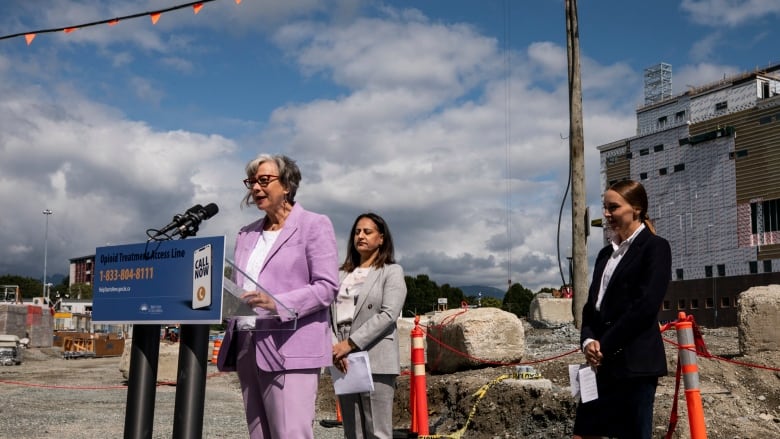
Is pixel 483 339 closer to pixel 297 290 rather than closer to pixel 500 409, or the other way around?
pixel 500 409

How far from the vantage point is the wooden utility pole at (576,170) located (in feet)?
47.5

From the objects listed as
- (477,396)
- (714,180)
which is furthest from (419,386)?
(714,180)

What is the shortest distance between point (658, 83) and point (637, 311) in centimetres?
8242

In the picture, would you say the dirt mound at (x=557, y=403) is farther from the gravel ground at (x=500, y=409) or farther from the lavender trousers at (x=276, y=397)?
the lavender trousers at (x=276, y=397)

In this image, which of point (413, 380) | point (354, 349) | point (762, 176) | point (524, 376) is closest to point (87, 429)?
point (413, 380)

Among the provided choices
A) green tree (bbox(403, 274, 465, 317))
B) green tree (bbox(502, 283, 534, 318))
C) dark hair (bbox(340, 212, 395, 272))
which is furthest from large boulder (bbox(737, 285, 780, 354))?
green tree (bbox(502, 283, 534, 318))

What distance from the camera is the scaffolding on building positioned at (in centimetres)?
7944

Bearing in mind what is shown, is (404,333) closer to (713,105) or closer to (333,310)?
(333,310)

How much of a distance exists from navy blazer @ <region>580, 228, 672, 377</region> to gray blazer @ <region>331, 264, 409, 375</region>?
4.37ft

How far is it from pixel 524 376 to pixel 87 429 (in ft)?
16.8

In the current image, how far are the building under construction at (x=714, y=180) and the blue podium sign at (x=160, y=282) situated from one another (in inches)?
2622

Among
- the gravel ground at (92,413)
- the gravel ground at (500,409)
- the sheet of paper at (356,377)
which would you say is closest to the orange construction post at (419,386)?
the gravel ground at (500,409)

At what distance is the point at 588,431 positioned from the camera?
366 cm

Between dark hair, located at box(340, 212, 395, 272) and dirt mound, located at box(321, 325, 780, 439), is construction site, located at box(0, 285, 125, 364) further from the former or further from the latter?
dark hair, located at box(340, 212, 395, 272)
